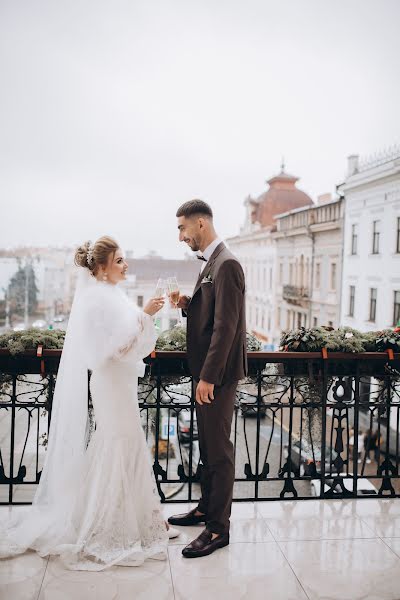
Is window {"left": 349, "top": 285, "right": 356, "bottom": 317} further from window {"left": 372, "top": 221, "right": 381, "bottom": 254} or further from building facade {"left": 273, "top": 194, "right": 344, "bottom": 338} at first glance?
window {"left": 372, "top": 221, "right": 381, "bottom": 254}

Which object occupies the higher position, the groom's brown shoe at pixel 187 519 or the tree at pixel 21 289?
the tree at pixel 21 289

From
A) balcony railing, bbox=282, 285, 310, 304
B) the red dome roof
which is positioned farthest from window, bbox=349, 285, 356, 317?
the red dome roof

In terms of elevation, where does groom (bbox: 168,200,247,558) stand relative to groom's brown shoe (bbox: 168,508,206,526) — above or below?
above

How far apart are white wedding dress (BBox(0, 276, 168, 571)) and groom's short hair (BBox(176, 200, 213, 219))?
425mm

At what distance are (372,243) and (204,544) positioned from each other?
13.3 m

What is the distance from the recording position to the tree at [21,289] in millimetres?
21105

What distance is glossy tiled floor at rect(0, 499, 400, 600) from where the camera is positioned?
69.6 inches

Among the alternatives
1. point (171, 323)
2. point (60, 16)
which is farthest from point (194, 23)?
point (171, 323)

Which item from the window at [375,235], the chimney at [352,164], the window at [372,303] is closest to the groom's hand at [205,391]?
the window at [372,303]

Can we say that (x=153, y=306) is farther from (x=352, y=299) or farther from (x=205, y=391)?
(x=352, y=299)

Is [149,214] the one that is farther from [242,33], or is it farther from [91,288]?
[91,288]

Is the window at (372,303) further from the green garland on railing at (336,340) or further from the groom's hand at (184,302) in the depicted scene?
the groom's hand at (184,302)

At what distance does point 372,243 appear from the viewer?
558 inches

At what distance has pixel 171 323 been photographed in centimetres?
238
